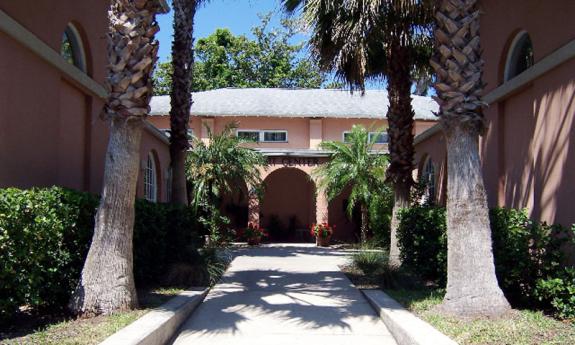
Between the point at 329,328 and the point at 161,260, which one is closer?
the point at 329,328

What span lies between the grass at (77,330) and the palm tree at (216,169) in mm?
11910

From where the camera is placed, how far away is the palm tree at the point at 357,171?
Answer: 1950 centimetres

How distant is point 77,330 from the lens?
20.7 ft

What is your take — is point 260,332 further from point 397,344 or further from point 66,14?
point 66,14

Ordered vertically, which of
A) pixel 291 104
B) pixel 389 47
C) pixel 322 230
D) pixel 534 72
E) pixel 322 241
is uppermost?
pixel 291 104

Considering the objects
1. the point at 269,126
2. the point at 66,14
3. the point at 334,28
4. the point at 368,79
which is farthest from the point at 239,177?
the point at 66,14

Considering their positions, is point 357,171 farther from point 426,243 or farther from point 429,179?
point 426,243

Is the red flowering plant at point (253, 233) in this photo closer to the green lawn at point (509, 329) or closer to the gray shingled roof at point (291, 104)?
the gray shingled roof at point (291, 104)

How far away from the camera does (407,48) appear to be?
475 inches

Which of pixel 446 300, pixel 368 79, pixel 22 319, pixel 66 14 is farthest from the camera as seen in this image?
pixel 368 79

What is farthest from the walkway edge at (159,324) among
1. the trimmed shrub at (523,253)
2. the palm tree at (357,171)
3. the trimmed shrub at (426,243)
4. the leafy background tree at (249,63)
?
the leafy background tree at (249,63)

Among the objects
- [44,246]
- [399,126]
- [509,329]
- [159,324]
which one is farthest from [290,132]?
[509,329]

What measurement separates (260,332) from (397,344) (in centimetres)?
180

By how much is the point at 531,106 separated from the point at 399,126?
3119 mm
